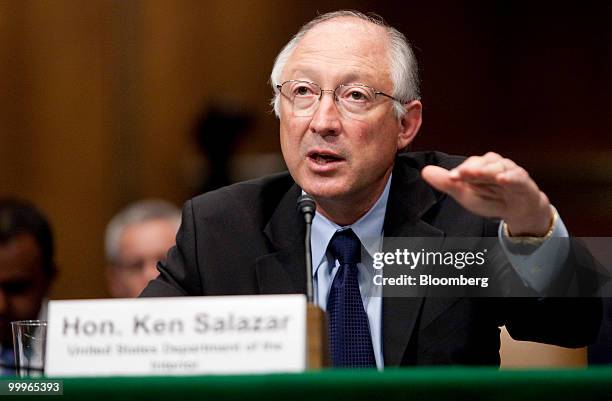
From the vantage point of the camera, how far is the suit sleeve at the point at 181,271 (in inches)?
86.6

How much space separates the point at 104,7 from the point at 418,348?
3.23 m

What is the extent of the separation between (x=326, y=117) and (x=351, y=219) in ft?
0.90

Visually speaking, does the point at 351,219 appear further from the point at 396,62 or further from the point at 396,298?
the point at 396,62

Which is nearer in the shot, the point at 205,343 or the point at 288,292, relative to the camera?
the point at 205,343

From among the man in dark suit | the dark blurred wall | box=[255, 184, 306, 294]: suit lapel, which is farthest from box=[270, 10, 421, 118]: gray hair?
the dark blurred wall

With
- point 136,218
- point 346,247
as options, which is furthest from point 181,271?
point 136,218

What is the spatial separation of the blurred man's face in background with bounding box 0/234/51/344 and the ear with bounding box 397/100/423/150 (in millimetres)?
1497

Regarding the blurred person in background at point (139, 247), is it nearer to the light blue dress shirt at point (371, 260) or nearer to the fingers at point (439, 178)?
the light blue dress shirt at point (371, 260)

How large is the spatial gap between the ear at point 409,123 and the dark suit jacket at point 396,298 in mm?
41

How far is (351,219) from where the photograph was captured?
7.72ft

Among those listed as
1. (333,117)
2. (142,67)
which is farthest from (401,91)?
(142,67)

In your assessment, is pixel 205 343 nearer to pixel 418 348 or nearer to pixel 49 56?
pixel 418 348

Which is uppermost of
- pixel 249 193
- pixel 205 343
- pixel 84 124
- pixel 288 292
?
pixel 84 124

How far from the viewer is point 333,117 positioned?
88.2 inches
